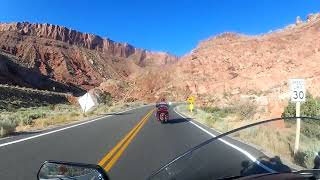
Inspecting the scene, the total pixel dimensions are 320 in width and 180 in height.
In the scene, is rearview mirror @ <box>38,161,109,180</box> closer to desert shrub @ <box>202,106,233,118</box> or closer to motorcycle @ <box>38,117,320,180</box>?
motorcycle @ <box>38,117,320,180</box>

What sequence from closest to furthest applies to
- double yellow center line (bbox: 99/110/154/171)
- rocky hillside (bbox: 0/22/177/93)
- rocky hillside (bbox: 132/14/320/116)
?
double yellow center line (bbox: 99/110/154/171)
rocky hillside (bbox: 132/14/320/116)
rocky hillside (bbox: 0/22/177/93)

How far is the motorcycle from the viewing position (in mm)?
3621

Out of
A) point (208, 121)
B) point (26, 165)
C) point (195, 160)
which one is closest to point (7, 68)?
point (208, 121)

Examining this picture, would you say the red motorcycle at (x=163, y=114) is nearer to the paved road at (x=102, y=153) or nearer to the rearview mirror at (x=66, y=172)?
the paved road at (x=102, y=153)

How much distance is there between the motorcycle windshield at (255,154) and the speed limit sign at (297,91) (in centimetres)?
1355

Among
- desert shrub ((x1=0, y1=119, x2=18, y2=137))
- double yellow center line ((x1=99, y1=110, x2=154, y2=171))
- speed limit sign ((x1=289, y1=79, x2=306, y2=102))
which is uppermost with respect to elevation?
speed limit sign ((x1=289, y1=79, x2=306, y2=102))

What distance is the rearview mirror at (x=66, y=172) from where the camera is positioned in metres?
3.59

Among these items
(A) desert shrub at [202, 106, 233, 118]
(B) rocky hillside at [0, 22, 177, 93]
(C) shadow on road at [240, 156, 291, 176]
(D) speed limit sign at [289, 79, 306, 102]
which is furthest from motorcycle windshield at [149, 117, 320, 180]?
(B) rocky hillside at [0, 22, 177, 93]

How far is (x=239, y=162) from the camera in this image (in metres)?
4.02

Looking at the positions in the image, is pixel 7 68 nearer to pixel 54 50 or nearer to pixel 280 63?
pixel 54 50

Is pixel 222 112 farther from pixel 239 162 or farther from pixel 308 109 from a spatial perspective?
pixel 239 162

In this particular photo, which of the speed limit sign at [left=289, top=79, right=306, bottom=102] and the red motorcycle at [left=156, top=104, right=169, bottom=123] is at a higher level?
the speed limit sign at [left=289, top=79, right=306, bottom=102]

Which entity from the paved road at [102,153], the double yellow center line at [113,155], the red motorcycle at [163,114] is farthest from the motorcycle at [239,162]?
the red motorcycle at [163,114]

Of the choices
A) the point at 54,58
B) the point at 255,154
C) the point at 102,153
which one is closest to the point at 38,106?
the point at 102,153
